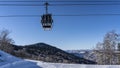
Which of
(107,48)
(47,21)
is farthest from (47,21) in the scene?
(107,48)

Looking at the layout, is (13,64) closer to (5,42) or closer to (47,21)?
(47,21)

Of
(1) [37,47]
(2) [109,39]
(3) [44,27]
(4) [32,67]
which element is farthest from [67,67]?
(1) [37,47]

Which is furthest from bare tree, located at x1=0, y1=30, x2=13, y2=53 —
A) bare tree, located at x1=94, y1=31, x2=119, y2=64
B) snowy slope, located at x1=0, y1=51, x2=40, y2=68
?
snowy slope, located at x1=0, y1=51, x2=40, y2=68

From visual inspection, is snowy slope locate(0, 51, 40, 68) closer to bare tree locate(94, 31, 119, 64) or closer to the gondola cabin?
the gondola cabin

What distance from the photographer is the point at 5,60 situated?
1082 centimetres

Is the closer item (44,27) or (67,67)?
(44,27)

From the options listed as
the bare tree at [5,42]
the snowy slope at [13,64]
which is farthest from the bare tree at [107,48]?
the snowy slope at [13,64]

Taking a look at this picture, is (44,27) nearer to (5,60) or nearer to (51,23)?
(51,23)

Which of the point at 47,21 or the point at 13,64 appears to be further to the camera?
the point at 13,64

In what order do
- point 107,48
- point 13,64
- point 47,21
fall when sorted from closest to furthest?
point 47,21 → point 13,64 → point 107,48

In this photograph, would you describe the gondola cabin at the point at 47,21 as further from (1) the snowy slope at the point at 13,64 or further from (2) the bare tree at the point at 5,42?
(2) the bare tree at the point at 5,42

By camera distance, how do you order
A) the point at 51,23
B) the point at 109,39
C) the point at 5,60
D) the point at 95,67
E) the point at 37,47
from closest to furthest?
the point at 51,23, the point at 95,67, the point at 5,60, the point at 109,39, the point at 37,47

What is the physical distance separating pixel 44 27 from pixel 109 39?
18197 mm

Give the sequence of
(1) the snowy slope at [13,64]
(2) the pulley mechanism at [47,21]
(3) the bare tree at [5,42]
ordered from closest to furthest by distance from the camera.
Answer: (2) the pulley mechanism at [47,21], (1) the snowy slope at [13,64], (3) the bare tree at [5,42]
